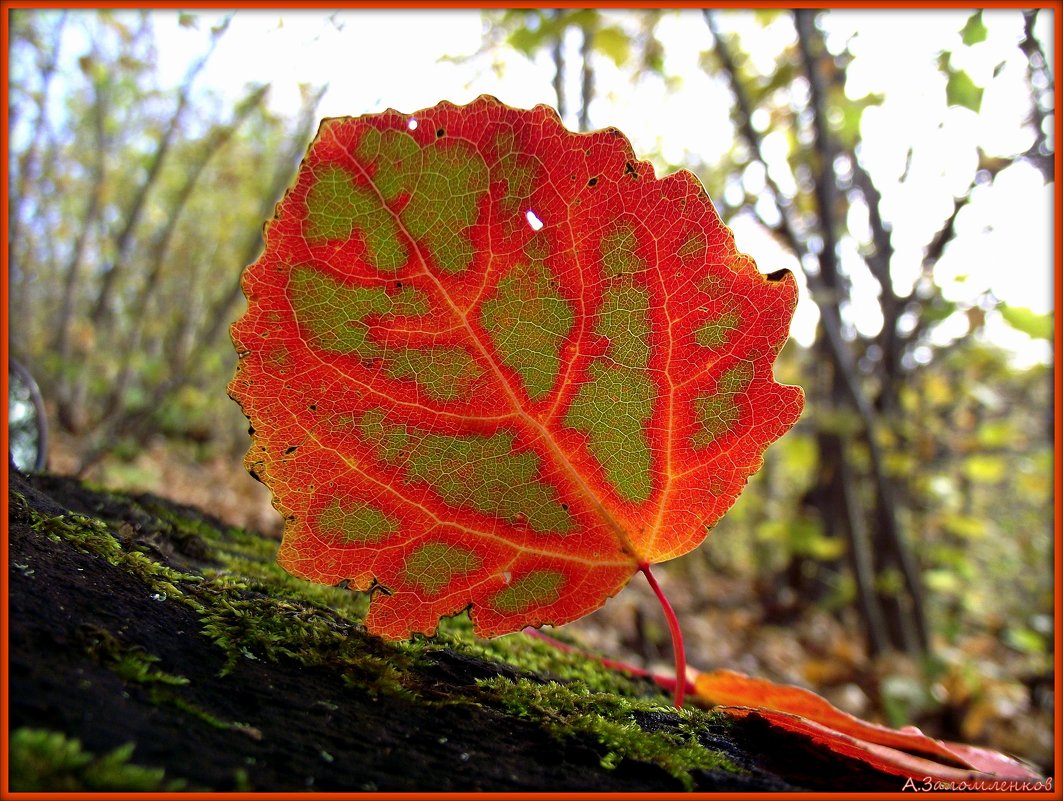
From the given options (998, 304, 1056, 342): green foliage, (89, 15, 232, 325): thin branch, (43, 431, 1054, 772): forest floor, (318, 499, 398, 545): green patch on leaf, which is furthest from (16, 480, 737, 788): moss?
(89, 15, 232, 325): thin branch

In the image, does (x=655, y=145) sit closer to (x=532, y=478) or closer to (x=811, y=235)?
(x=811, y=235)

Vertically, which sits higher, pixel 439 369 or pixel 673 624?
pixel 439 369

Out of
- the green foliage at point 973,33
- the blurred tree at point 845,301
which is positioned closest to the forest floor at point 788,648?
the blurred tree at point 845,301

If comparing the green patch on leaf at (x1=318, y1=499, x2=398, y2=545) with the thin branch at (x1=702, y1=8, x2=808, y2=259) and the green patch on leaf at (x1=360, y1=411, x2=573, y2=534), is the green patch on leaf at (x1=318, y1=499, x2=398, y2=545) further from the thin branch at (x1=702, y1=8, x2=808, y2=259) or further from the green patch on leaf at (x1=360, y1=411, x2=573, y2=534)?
the thin branch at (x1=702, y1=8, x2=808, y2=259)

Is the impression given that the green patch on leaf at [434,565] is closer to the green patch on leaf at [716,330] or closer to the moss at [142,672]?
the moss at [142,672]

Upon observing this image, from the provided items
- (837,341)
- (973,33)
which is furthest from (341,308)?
(837,341)

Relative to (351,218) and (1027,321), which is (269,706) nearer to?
(351,218)

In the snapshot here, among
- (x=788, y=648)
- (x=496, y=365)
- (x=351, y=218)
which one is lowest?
(x=788, y=648)
